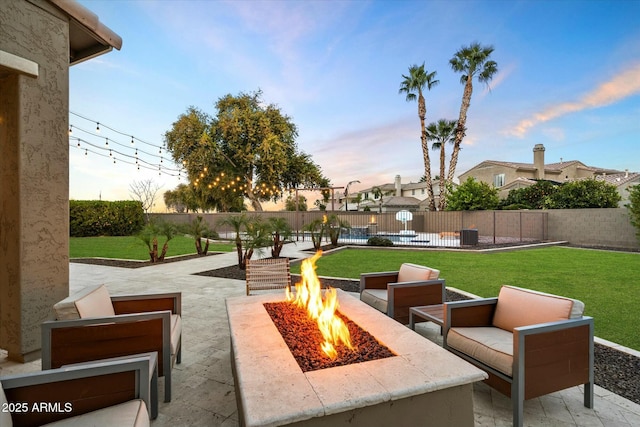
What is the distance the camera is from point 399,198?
39906mm

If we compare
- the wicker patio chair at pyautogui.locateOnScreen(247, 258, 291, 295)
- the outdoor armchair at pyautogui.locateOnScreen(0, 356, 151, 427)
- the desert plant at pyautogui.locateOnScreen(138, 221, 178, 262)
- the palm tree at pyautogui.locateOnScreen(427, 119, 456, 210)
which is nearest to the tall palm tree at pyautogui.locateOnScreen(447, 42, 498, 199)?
the palm tree at pyautogui.locateOnScreen(427, 119, 456, 210)

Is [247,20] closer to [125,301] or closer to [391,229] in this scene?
[125,301]

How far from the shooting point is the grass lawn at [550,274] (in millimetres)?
4332

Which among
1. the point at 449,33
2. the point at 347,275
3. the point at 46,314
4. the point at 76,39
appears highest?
the point at 449,33

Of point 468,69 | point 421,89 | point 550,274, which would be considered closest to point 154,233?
point 550,274

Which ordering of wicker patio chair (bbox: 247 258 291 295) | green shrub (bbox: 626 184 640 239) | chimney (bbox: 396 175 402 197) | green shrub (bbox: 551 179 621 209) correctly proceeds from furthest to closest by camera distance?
chimney (bbox: 396 175 402 197)
green shrub (bbox: 551 179 621 209)
green shrub (bbox: 626 184 640 239)
wicker patio chair (bbox: 247 258 291 295)

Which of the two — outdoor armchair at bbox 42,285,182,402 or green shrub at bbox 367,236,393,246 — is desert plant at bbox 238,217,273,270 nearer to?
outdoor armchair at bbox 42,285,182,402

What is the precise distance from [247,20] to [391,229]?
15511mm

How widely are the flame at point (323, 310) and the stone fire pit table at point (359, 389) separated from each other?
328 millimetres

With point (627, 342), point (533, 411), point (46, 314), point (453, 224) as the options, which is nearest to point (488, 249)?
point (453, 224)

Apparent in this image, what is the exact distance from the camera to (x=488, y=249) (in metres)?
12.0

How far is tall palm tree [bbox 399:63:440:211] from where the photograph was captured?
21.7 m

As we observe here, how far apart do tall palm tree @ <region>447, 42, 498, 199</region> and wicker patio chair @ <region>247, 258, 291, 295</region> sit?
18521 millimetres

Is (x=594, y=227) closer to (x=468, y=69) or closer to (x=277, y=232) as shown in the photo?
(x=468, y=69)
